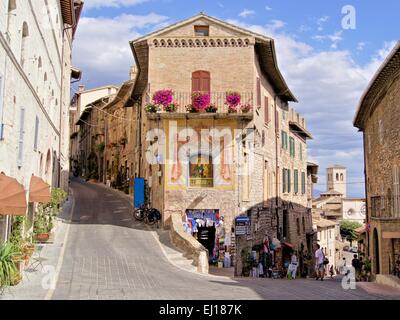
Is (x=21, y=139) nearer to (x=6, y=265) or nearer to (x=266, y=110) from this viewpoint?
(x=6, y=265)

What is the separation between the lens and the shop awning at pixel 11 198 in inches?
440

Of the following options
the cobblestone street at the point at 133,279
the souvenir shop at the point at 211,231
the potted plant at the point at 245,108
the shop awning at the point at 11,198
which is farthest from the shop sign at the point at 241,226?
the shop awning at the point at 11,198

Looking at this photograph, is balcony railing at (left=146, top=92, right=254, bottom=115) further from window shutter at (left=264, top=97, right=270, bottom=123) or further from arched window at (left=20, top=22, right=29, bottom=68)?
arched window at (left=20, top=22, right=29, bottom=68)

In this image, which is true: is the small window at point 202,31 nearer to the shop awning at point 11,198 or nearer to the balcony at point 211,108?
the balcony at point 211,108

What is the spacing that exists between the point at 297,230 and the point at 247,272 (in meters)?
12.2

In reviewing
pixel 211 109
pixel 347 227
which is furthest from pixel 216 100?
pixel 347 227

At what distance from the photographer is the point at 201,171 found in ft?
76.8

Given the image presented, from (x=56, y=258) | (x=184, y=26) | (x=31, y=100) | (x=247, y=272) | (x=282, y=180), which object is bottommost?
(x=247, y=272)

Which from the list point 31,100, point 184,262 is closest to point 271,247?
point 184,262

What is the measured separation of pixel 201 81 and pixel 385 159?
9503 millimetres

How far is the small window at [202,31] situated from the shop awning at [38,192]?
11.6 meters
